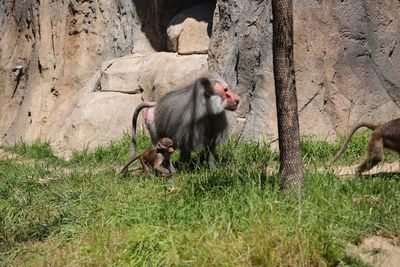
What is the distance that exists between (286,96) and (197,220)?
4.02ft

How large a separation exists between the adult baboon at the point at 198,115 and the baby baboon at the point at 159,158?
0.92ft

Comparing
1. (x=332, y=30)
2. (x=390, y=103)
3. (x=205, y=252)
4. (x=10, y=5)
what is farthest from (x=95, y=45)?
(x=205, y=252)

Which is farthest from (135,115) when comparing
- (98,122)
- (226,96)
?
(98,122)

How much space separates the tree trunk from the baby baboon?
7.66 feet

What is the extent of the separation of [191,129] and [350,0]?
3277 mm

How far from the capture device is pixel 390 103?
855 centimetres

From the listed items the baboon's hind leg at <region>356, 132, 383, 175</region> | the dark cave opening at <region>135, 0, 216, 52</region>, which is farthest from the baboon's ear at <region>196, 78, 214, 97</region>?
the dark cave opening at <region>135, 0, 216, 52</region>

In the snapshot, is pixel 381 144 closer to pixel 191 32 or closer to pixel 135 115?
pixel 135 115

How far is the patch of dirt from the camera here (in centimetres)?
392

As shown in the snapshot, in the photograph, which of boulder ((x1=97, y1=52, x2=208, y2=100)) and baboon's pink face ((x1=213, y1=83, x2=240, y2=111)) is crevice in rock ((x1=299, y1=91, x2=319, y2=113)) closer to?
baboon's pink face ((x1=213, y1=83, x2=240, y2=111))

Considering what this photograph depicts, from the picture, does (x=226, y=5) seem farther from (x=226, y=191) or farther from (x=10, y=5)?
(x=10, y=5)

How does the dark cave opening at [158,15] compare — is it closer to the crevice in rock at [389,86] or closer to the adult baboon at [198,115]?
the crevice in rock at [389,86]

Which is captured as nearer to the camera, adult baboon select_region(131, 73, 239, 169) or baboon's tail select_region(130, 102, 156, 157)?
adult baboon select_region(131, 73, 239, 169)

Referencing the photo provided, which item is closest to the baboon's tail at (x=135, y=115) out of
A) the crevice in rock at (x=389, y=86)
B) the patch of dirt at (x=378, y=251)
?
the crevice in rock at (x=389, y=86)
